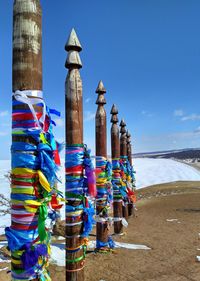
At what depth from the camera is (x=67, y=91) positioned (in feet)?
18.5

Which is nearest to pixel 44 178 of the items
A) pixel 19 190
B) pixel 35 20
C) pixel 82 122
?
pixel 19 190

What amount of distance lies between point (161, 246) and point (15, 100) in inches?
293

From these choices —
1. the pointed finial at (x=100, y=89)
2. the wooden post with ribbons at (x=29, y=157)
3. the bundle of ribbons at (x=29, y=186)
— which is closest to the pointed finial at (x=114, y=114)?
the pointed finial at (x=100, y=89)

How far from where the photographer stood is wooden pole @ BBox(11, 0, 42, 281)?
319cm

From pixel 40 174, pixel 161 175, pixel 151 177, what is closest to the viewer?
pixel 40 174

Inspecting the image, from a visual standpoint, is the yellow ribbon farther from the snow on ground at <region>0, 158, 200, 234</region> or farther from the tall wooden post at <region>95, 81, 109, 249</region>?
the snow on ground at <region>0, 158, 200, 234</region>

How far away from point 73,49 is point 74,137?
153 centimetres

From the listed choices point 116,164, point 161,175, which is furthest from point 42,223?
point 161,175

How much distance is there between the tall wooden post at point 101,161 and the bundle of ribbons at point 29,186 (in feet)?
17.2

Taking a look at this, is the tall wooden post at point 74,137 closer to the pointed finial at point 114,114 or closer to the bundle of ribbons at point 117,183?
the pointed finial at point 114,114

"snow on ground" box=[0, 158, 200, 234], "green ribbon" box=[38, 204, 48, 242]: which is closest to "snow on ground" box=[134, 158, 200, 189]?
"snow on ground" box=[0, 158, 200, 234]

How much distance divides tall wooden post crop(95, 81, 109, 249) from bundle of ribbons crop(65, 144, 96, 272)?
291cm

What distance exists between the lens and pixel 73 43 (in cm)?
543

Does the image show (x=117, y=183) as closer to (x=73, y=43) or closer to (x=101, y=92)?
(x=101, y=92)
